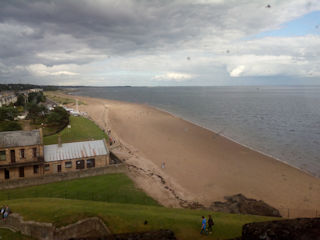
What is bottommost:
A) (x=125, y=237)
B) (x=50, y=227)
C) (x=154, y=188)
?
(x=154, y=188)

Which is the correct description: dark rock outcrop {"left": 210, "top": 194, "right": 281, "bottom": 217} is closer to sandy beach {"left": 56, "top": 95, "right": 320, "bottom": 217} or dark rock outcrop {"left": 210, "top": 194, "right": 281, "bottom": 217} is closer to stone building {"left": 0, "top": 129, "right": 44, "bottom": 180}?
sandy beach {"left": 56, "top": 95, "right": 320, "bottom": 217}

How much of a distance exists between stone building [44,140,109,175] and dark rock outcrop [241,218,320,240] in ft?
72.6

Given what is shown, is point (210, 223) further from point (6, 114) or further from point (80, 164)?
point (6, 114)

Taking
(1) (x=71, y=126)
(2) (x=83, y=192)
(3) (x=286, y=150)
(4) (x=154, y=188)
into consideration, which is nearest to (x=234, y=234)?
(4) (x=154, y=188)

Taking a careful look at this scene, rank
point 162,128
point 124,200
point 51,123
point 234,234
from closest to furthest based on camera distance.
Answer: point 234,234 → point 124,200 → point 51,123 → point 162,128

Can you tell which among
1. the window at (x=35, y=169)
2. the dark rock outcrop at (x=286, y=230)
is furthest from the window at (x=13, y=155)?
the dark rock outcrop at (x=286, y=230)

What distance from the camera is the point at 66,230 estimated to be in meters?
14.3

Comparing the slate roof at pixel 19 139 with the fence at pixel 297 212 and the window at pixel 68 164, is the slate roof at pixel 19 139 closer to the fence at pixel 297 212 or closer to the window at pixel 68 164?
the window at pixel 68 164

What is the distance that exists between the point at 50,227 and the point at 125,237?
6890 millimetres

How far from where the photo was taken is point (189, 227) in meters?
14.9

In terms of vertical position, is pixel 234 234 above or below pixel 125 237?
below

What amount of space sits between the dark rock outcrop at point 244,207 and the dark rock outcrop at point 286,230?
13372mm

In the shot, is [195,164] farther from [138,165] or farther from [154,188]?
[154,188]

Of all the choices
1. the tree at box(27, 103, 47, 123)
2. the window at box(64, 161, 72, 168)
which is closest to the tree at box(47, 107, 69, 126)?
the tree at box(27, 103, 47, 123)
